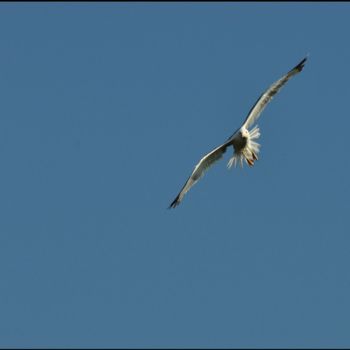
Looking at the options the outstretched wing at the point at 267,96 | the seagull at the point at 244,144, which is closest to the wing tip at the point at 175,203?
the seagull at the point at 244,144

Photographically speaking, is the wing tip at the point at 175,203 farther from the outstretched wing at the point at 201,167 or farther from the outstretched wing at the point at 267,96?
the outstretched wing at the point at 267,96

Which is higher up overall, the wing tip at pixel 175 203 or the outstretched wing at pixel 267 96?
the outstretched wing at pixel 267 96

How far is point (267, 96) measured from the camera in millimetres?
22141

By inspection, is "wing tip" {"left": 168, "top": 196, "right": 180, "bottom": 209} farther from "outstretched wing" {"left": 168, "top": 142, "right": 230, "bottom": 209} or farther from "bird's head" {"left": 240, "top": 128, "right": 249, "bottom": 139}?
"bird's head" {"left": 240, "top": 128, "right": 249, "bottom": 139}

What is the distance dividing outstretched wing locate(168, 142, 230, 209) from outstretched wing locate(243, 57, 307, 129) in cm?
137

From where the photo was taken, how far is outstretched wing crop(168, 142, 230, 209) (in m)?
23.0

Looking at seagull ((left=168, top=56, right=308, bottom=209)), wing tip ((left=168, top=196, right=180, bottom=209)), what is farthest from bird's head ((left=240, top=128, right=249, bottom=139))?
wing tip ((left=168, top=196, right=180, bottom=209))

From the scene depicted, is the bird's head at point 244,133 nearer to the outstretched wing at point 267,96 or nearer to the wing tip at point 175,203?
the outstretched wing at point 267,96

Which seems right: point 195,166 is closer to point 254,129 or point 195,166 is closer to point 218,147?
point 218,147

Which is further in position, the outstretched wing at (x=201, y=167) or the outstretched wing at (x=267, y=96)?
the outstretched wing at (x=201, y=167)

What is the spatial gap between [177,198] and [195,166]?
1.16m

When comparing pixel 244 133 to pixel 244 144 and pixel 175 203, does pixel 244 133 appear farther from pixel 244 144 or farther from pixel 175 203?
pixel 175 203

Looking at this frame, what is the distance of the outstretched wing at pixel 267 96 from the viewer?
21.8 m

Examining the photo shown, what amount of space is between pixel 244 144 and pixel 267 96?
2057mm
